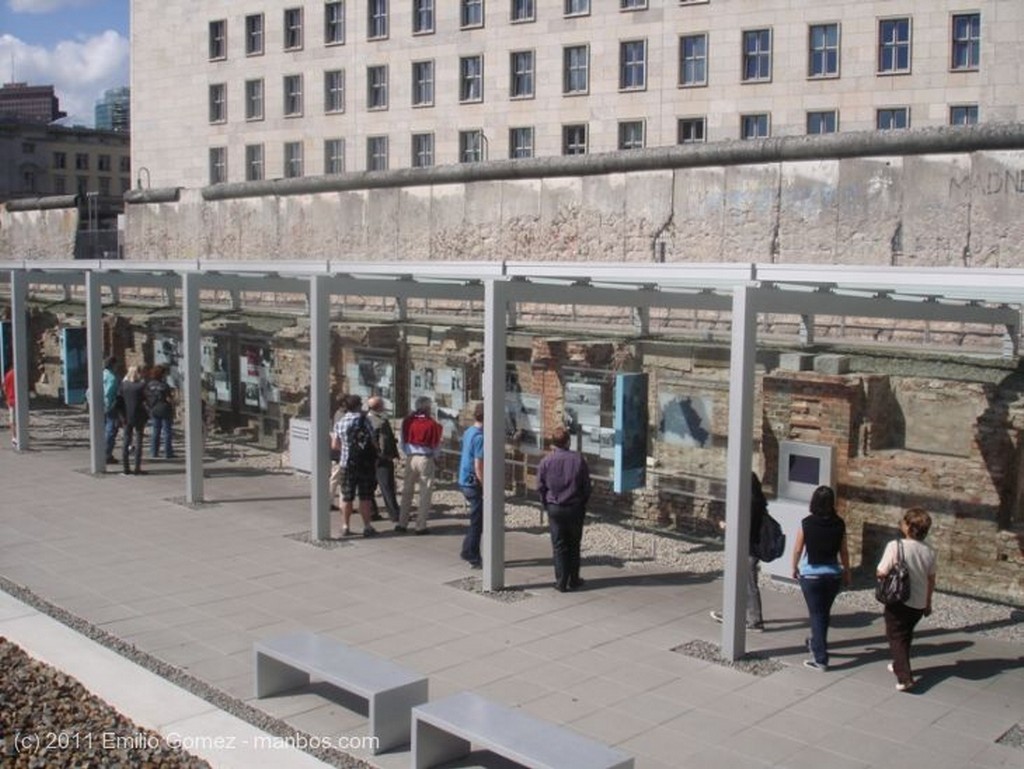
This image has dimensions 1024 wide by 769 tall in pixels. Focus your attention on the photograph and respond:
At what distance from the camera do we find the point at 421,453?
14055 mm

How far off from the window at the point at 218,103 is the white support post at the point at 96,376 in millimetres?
43427

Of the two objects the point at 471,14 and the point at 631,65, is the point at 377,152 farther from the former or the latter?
the point at 631,65

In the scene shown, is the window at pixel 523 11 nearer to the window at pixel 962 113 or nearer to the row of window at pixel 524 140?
the row of window at pixel 524 140

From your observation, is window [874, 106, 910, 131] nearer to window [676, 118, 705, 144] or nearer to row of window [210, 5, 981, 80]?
row of window [210, 5, 981, 80]

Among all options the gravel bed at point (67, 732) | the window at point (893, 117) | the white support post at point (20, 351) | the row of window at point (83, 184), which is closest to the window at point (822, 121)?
the window at point (893, 117)

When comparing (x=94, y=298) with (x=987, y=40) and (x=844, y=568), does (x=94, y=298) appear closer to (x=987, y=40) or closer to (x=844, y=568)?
(x=844, y=568)

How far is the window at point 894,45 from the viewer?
39406 millimetres

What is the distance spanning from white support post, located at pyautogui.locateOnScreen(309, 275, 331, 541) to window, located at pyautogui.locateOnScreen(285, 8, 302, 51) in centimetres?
4501

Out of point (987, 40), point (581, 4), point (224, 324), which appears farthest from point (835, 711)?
point (581, 4)

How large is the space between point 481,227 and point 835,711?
12.4 meters

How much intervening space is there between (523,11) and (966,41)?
673 inches

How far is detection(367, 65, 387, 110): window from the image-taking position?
52.7 m

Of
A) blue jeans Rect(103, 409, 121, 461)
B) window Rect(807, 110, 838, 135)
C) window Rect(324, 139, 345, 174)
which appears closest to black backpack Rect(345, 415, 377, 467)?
blue jeans Rect(103, 409, 121, 461)

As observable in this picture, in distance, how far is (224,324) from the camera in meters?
21.2
